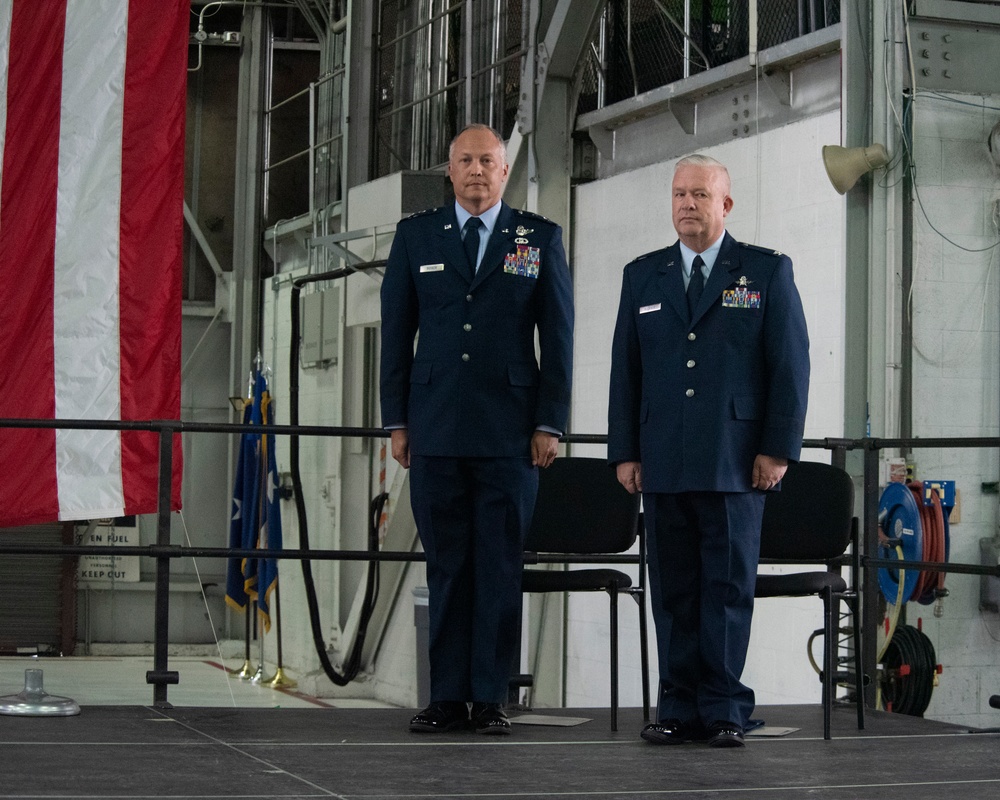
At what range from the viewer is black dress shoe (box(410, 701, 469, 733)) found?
3.43 metres

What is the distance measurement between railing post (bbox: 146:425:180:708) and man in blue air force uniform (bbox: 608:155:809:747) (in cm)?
125

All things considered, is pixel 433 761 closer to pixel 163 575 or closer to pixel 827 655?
pixel 827 655

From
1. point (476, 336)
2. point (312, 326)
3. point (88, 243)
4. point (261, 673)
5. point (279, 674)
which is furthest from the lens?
point (261, 673)

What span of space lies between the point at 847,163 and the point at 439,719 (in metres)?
2.76

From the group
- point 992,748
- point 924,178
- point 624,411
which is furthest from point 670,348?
point 924,178

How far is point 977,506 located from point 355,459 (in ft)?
17.7

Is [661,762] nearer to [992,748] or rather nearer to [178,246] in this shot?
[992,748]

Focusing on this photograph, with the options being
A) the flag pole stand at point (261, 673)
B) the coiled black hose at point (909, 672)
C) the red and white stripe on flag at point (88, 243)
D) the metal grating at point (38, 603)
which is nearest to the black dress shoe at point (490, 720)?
the red and white stripe on flag at point (88, 243)

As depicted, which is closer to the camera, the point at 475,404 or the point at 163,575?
the point at 475,404

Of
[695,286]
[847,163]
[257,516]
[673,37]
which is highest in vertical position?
[673,37]

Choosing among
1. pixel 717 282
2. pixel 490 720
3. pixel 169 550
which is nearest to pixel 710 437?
pixel 717 282

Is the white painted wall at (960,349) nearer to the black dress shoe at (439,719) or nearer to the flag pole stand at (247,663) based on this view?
the black dress shoe at (439,719)

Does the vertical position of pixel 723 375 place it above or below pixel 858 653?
above

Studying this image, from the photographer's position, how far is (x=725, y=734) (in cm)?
329
